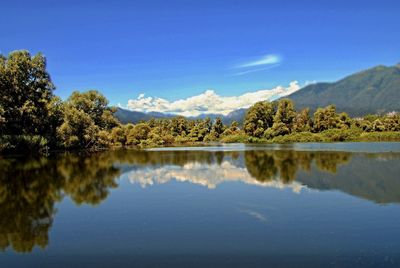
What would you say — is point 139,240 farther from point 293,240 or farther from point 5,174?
point 5,174

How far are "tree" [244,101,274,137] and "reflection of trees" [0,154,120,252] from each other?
77429 millimetres

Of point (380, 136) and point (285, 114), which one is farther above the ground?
point (285, 114)

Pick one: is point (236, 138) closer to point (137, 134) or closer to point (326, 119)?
point (326, 119)

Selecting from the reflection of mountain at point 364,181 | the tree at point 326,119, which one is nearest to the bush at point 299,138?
the tree at point 326,119

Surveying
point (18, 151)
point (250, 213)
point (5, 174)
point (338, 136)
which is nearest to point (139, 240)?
point (250, 213)

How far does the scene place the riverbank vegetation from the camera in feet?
183

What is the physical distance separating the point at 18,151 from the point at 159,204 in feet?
147

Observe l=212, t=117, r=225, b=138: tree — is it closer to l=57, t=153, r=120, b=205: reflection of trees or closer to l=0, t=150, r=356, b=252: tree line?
l=0, t=150, r=356, b=252: tree line

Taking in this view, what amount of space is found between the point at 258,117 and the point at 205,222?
310 feet

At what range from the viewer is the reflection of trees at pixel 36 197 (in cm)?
1212

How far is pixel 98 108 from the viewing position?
95.9 meters

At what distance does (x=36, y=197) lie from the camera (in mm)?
19219

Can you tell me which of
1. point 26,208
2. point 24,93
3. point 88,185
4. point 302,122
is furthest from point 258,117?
point 26,208

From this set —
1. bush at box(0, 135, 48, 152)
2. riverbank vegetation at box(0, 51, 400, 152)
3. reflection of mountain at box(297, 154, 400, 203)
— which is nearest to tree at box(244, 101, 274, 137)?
riverbank vegetation at box(0, 51, 400, 152)
